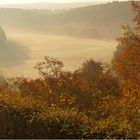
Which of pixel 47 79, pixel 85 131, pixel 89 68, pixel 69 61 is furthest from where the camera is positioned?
pixel 69 61

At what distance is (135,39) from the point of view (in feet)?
96.3

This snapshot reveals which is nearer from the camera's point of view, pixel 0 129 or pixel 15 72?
pixel 0 129

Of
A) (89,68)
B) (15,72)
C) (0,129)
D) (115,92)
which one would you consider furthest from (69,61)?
(0,129)

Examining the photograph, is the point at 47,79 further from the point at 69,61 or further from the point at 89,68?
the point at 69,61

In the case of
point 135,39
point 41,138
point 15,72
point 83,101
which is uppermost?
point 15,72

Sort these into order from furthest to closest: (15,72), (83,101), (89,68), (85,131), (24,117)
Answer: (15,72) → (89,68) → (83,101) → (24,117) → (85,131)

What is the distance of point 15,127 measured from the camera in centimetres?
1310

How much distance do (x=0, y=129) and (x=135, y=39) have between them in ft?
57.9

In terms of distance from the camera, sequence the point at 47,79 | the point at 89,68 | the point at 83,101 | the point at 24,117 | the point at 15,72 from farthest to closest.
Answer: the point at 15,72 → the point at 89,68 → the point at 47,79 → the point at 83,101 → the point at 24,117

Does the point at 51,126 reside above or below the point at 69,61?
below

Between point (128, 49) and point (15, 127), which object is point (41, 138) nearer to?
point (15, 127)

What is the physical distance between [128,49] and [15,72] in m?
121

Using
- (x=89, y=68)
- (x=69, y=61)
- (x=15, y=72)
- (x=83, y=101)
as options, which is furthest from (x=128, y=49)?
(x=69, y=61)

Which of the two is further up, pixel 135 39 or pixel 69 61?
pixel 69 61
